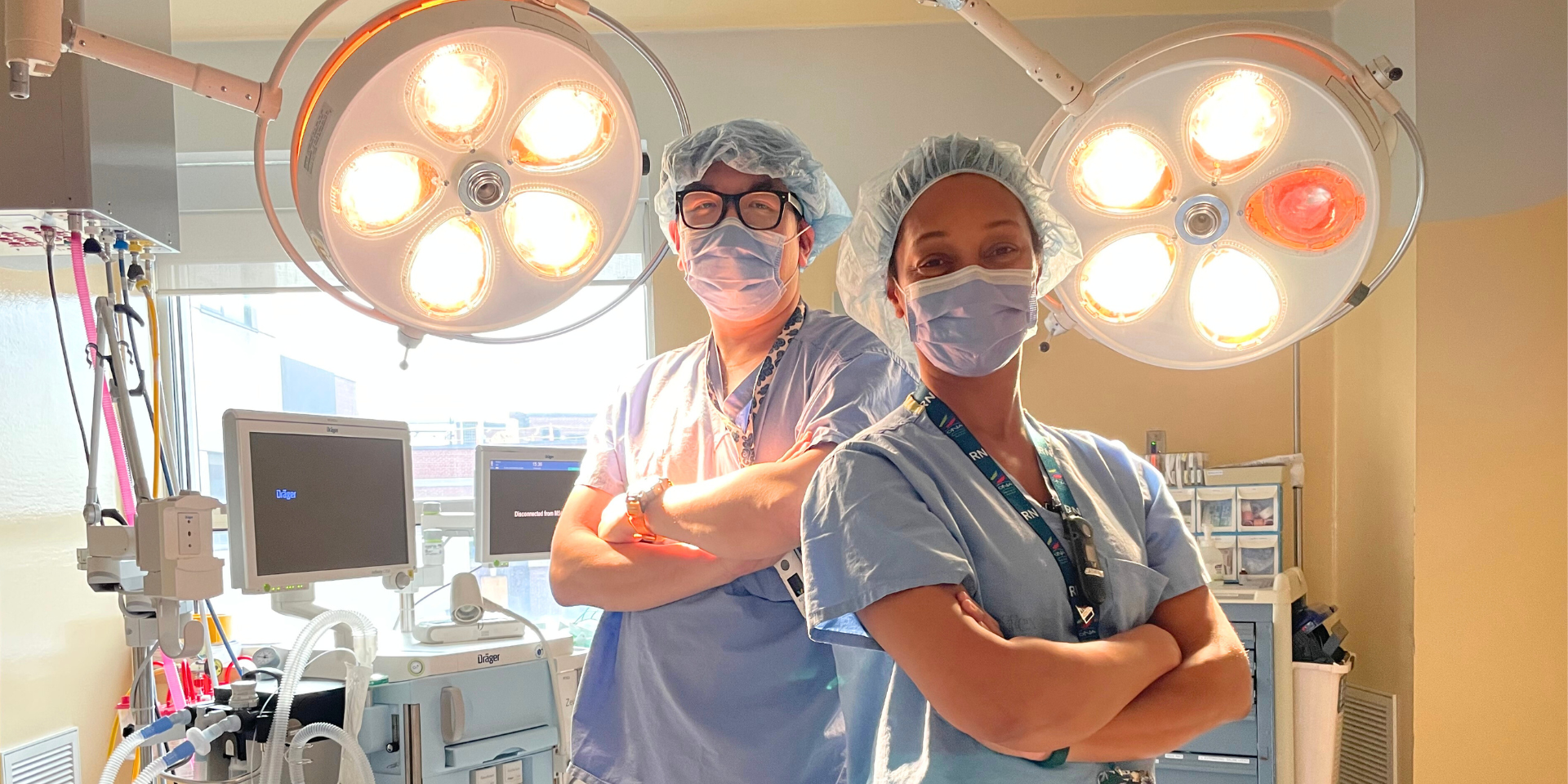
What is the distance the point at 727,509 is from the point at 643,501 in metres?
0.14

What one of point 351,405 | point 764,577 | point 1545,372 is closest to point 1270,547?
point 1545,372

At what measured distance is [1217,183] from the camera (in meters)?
1.15

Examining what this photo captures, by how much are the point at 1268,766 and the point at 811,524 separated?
2374mm

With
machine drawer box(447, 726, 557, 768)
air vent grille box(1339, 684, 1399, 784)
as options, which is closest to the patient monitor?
machine drawer box(447, 726, 557, 768)

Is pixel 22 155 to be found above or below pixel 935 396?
above

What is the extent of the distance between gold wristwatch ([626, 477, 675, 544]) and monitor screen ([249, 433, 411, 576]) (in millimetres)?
1196

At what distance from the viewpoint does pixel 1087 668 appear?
0.88 metres

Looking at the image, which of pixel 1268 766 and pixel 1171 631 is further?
pixel 1268 766

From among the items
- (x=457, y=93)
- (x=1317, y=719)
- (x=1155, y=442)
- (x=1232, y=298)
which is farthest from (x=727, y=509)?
(x=1155, y=442)

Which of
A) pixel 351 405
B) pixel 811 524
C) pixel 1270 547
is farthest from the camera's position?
pixel 351 405

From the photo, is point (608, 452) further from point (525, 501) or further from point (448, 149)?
point (525, 501)

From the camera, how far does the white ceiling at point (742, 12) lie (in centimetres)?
325

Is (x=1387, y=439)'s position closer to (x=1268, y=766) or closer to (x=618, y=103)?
(x=1268, y=766)

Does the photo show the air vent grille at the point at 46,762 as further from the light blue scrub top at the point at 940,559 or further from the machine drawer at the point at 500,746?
the light blue scrub top at the point at 940,559
